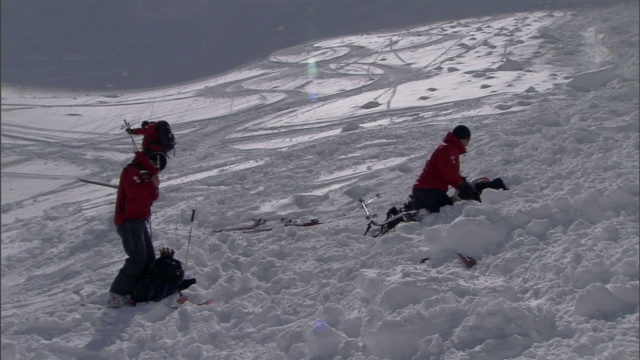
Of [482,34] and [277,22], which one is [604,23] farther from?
[277,22]

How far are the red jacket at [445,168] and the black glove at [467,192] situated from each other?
0.21 ft

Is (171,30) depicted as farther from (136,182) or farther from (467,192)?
(136,182)

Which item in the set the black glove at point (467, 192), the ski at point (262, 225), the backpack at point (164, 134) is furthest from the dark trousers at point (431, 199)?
the backpack at point (164, 134)

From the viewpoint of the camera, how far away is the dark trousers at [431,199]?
22.8 feet

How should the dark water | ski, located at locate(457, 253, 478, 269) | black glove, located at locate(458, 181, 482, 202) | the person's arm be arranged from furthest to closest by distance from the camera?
the dark water
black glove, located at locate(458, 181, 482, 202)
the person's arm
ski, located at locate(457, 253, 478, 269)

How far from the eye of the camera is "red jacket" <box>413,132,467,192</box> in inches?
275

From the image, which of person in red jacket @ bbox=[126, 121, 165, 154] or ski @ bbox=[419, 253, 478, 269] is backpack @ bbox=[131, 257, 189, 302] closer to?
person in red jacket @ bbox=[126, 121, 165, 154]

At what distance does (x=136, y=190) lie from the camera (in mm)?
5879

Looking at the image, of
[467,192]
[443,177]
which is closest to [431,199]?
[443,177]

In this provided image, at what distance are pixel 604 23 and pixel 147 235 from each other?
55.7 ft

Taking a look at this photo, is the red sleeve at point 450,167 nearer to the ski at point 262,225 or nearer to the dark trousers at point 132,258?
the ski at point 262,225

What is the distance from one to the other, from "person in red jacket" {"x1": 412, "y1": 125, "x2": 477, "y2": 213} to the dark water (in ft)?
53.9

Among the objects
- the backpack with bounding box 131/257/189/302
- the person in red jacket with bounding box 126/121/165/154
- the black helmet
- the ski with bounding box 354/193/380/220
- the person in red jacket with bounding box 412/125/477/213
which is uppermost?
the person in red jacket with bounding box 126/121/165/154

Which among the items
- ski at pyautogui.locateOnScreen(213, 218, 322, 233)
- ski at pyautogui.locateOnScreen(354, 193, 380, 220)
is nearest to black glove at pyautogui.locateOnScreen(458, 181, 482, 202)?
ski at pyautogui.locateOnScreen(354, 193, 380, 220)
